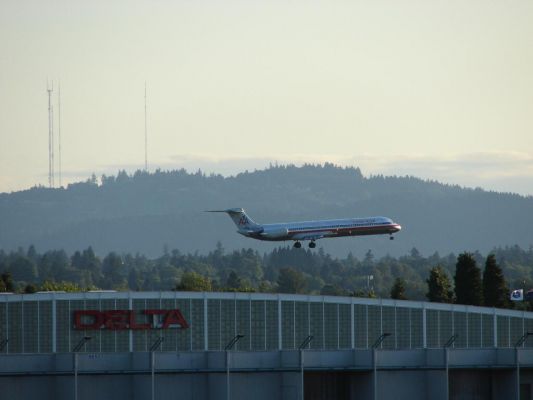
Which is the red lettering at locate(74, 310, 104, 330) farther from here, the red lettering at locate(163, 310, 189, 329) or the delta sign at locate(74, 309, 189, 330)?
the red lettering at locate(163, 310, 189, 329)

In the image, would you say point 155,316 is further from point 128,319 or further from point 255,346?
point 255,346

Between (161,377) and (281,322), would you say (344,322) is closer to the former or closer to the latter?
(281,322)

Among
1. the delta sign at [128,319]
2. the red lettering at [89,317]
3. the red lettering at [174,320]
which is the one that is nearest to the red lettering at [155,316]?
the delta sign at [128,319]

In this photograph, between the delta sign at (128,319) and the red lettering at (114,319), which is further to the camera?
the red lettering at (114,319)

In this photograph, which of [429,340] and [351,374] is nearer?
[351,374]

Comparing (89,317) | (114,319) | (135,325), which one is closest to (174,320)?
(135,325)

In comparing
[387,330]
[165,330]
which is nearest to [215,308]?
[165,330]

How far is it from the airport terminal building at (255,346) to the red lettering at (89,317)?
90 millimetres

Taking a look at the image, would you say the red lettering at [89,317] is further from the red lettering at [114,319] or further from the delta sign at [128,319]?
the red lettering at [114,319]

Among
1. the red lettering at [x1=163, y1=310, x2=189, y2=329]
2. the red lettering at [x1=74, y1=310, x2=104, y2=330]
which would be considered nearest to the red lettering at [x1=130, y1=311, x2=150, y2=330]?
the red lettering at [x1=163, y1=310, x2=189, y2=329]

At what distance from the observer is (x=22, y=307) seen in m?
145

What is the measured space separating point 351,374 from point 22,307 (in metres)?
30.8

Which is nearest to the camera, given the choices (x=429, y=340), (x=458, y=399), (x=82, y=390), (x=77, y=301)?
(x=82, y=390)

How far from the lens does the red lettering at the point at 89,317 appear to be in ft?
482
